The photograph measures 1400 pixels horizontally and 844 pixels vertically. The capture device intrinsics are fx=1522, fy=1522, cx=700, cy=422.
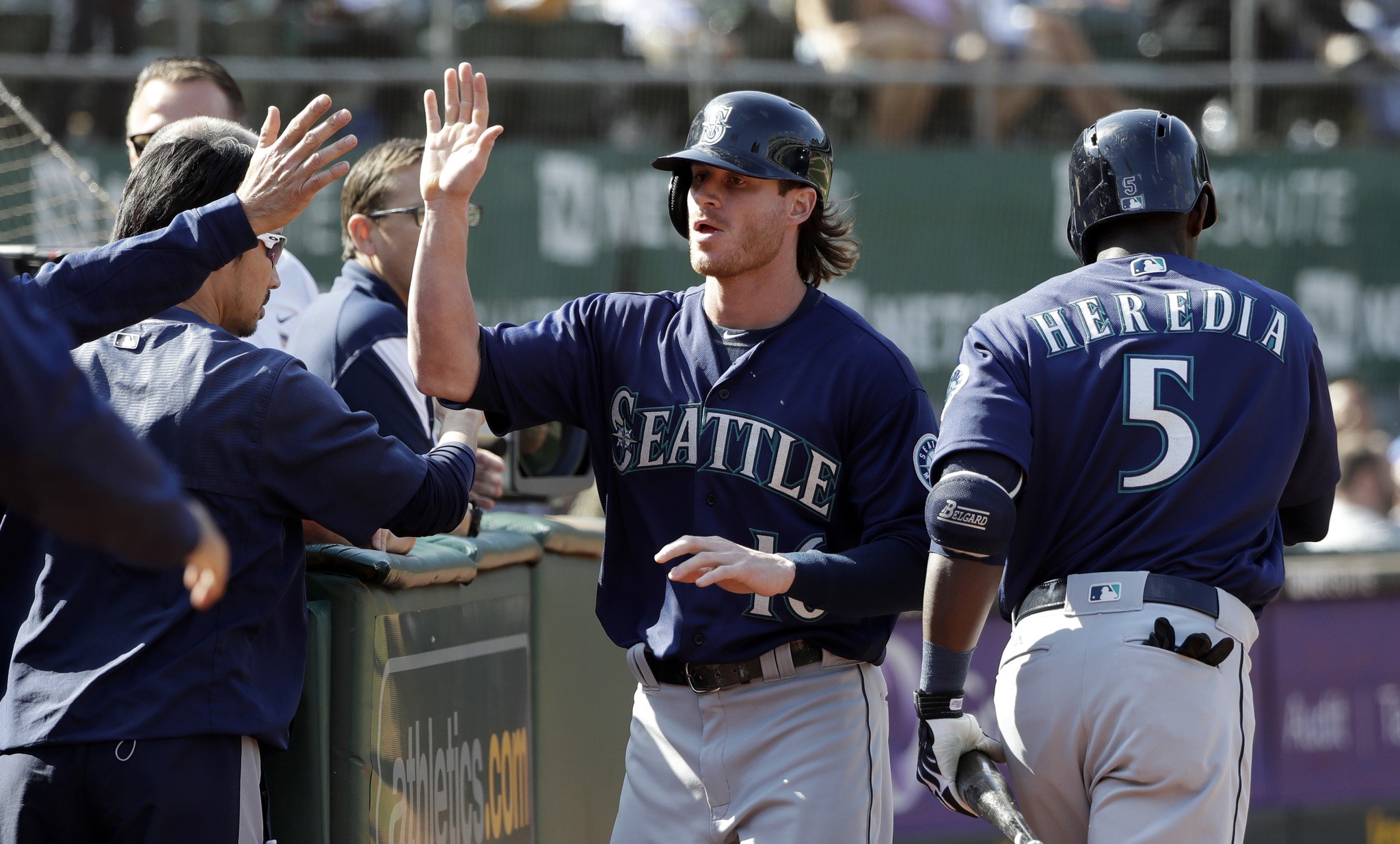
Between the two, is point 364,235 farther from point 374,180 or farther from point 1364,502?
point 1364,502

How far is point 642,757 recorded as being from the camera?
3.25m

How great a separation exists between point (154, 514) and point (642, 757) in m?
1.62

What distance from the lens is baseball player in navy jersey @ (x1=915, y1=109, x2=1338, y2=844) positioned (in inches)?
114

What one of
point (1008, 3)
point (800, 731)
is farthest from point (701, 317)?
point (1008, 3)

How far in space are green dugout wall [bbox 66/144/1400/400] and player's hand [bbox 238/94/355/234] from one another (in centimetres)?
767

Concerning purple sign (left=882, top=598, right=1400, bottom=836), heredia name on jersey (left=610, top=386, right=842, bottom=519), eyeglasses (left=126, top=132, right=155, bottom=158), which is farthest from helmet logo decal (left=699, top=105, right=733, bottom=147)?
purple sign (left=882, top=598, right=1400, bottom=836)

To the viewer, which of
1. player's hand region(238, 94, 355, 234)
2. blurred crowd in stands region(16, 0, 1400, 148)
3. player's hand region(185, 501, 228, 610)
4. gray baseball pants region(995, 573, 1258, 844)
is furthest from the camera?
blurred crowd in stands region(16, 0, 1400, 148)

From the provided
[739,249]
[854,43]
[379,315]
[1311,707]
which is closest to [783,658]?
[739,249]

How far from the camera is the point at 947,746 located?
3104 mm

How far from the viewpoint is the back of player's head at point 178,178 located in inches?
115

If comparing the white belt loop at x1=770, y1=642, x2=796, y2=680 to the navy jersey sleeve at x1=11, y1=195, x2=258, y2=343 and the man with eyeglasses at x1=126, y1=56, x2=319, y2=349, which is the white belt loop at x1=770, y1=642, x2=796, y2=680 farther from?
the man with eyeglasses at x1=126, y1=56, x2=319, y2=349

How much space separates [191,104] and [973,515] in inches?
126

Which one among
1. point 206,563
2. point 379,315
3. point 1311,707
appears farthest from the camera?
point 1311,707

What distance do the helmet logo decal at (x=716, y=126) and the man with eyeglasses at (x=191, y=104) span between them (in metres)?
1.91
